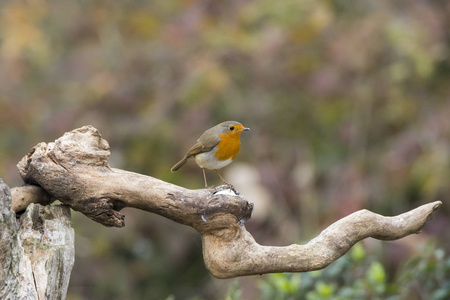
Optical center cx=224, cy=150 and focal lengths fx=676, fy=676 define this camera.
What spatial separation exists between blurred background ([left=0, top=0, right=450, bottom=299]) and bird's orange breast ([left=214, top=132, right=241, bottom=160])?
181cm

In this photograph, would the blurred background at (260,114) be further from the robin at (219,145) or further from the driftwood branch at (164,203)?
the driftwood branch at (164,203)

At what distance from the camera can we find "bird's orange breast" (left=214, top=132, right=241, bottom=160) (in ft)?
9.45

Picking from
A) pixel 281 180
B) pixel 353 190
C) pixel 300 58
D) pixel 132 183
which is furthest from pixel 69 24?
pixel 132 183

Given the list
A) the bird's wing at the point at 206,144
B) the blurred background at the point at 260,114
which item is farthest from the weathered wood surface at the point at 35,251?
the blurred background at the point at 260,114

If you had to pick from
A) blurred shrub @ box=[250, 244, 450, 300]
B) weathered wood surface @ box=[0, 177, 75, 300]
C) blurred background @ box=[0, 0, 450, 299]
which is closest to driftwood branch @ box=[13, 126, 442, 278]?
weathered wood surface @ box=[0, 177, 75, 300]

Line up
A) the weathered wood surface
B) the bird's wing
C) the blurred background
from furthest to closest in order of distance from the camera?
the blurred background, the bird's wing, the weathered wood surface

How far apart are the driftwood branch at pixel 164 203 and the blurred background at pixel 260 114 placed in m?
2.35

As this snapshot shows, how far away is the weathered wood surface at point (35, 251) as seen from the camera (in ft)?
6.47

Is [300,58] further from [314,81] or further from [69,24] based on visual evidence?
[69,24]

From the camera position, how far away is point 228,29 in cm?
587

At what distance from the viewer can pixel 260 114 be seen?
5.72 meters

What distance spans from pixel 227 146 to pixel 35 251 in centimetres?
104

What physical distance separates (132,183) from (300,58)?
13.5 ft

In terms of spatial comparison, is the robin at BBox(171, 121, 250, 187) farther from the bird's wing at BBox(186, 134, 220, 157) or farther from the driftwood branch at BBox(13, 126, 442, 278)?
the driftwood branch at BBox(13, 126, 442, 278)
